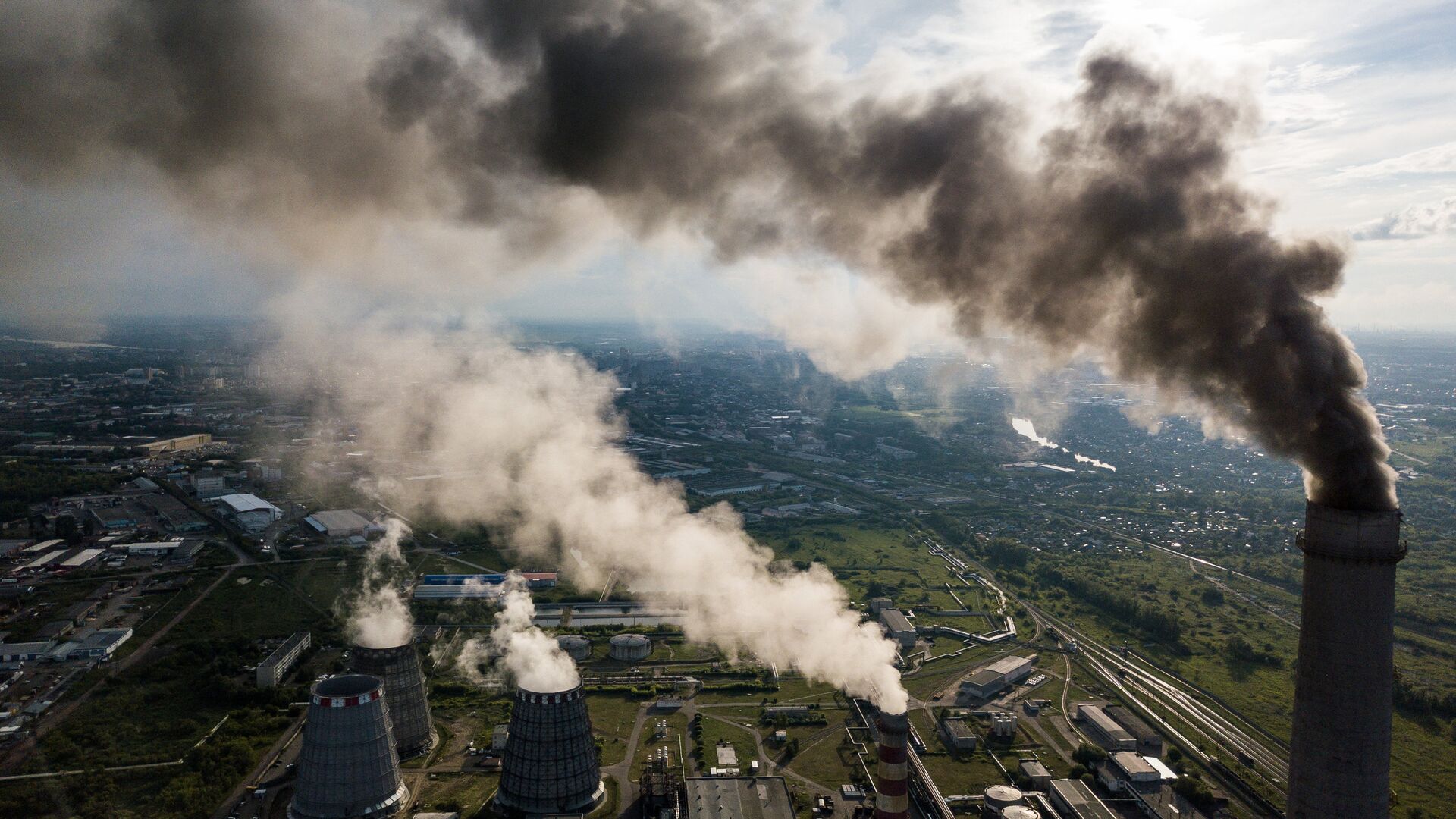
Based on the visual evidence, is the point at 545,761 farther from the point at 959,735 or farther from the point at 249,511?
the point at 249,511

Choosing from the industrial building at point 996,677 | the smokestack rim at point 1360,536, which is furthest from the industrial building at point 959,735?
the smokestack rim at point 1360,536

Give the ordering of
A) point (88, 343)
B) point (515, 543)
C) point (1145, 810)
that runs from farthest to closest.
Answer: point (88, 343) → point (515, 543) → point (1145, 810)

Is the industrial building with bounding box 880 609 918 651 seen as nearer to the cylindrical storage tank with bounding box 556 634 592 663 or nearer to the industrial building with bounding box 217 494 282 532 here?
the cylindrical storage tank with bounding box 556 634 592 663

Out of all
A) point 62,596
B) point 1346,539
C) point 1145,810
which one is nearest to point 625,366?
point 62,596

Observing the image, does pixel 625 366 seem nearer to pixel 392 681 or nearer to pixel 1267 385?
pixel 392 681

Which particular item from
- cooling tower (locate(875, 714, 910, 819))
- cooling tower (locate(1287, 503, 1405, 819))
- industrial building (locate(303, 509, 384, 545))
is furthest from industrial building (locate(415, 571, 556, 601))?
cooling tower (locate(1287, 503, 1405, 819))
